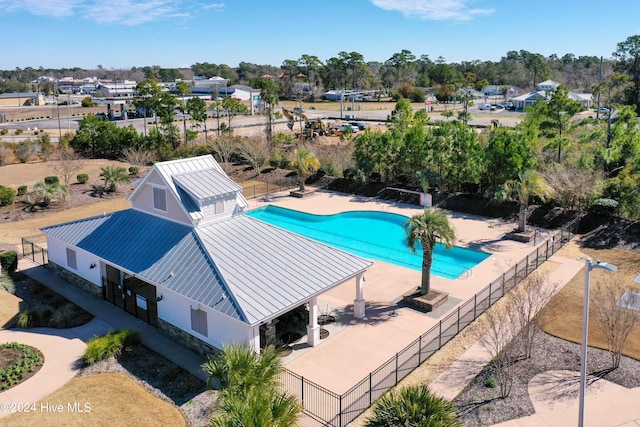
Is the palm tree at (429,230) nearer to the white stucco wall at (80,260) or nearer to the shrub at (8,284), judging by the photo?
the white stucco wall at (80,260)

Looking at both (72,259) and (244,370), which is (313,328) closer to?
(244,370)

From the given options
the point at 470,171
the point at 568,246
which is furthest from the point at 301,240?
the point at 470,171

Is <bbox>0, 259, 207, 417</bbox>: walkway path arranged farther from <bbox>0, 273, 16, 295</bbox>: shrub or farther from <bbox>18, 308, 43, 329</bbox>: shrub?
<bbox>0, 273, 16, 295</bbox>: shrub

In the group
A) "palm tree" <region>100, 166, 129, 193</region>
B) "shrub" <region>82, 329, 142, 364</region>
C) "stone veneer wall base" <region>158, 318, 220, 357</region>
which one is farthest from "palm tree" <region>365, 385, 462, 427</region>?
"palm tree" <region>100, 166, 129, 193</region>

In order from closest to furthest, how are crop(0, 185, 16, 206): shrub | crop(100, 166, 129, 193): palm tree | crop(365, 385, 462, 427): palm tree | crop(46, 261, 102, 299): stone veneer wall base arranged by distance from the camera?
crop(365, 385, 462, 427): palm tree < crop(46, 261, 102, 299): stone veneer wall base < crop(0, 185, 16, 206): shrub < crop(100, 166, 129, 193): palm tree

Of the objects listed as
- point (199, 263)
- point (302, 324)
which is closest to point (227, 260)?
point (199, 263)

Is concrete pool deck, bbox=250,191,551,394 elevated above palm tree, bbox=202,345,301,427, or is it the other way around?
palm tree, bbox=202,345,301,427
